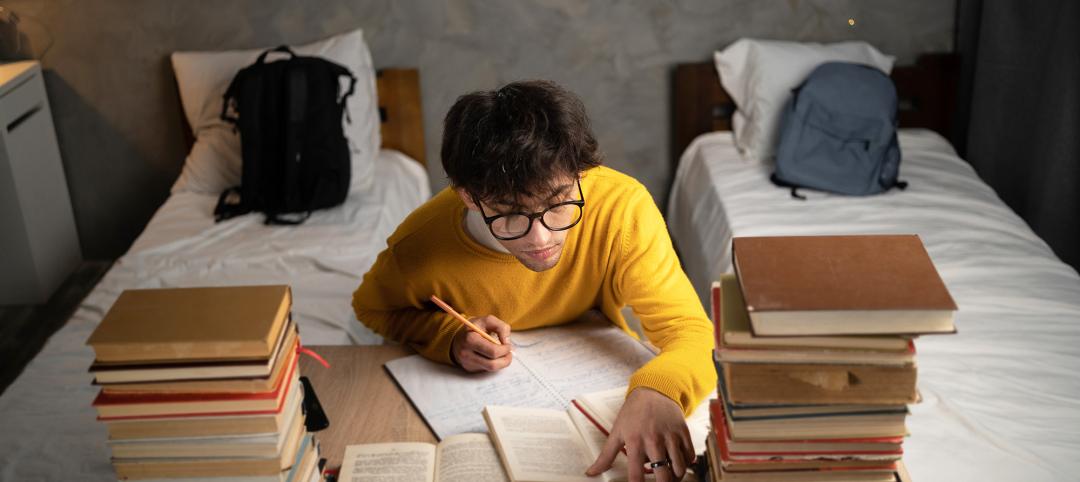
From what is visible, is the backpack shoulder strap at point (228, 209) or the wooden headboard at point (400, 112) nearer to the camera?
the backpack shoulder strap at point (228, 209)

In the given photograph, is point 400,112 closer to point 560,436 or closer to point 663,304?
point 663,304

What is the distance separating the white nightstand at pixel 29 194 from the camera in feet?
9.77

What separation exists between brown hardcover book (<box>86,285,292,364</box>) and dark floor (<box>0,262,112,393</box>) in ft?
6.55

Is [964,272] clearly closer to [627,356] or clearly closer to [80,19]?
[627,356]

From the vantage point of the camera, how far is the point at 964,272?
222 cm

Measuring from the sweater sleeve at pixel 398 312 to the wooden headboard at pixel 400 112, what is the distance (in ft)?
5.32

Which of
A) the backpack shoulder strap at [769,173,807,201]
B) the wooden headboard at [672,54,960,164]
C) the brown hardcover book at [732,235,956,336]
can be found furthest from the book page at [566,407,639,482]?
the wooden headboard at [672,54,960,164]

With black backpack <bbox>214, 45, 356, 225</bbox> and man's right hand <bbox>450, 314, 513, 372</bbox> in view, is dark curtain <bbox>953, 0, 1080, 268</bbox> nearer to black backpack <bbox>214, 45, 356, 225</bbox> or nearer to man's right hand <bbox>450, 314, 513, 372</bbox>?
man's right hand <bbox>450, 314, 513, 372</bbox>

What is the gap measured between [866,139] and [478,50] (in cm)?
123

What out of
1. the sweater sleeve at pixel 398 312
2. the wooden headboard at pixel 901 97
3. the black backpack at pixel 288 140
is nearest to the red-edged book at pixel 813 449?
the sweater sleeve at pixel 398 312

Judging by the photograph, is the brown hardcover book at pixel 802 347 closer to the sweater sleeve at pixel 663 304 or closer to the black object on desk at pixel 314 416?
the sweater sleeve at pixel 663 304

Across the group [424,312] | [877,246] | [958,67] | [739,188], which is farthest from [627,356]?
[958,67]

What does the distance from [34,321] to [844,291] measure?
287 cm

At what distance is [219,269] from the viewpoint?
8.04 ft
